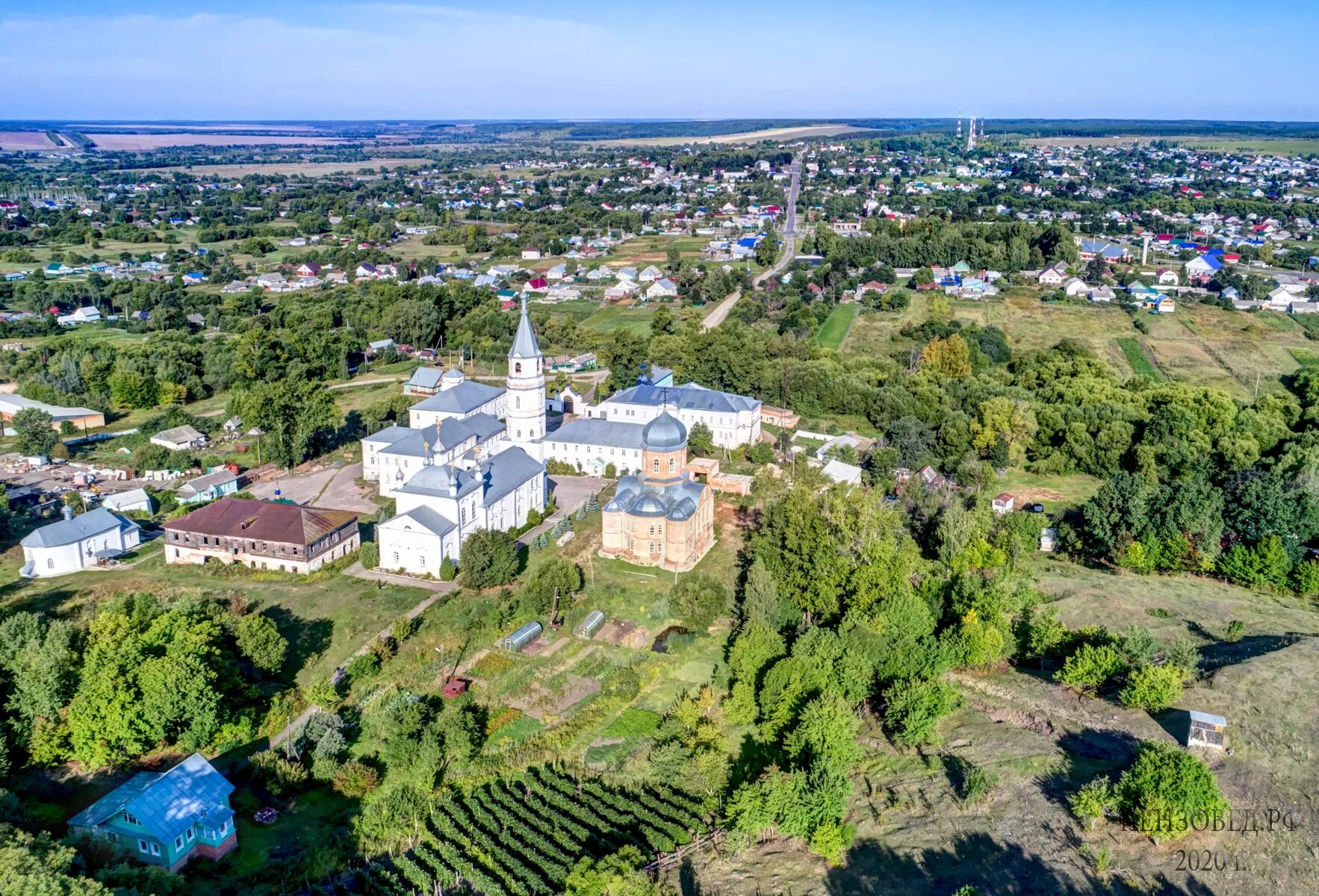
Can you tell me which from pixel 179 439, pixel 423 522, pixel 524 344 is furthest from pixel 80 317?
pixel 423 522

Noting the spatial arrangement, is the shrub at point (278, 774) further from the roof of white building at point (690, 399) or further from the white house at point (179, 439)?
the white house at point (179, 439)

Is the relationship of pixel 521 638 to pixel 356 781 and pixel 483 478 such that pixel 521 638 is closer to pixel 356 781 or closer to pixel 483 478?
pixel 356 781

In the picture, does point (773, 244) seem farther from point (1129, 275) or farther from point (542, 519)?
point (542, 519)

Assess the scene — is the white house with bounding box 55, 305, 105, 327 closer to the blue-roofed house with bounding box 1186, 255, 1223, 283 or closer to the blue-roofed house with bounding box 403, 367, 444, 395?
the blue-roofed house with bounding box 403, 367, 444, 395

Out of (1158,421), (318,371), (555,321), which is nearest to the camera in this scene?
(1158,421)

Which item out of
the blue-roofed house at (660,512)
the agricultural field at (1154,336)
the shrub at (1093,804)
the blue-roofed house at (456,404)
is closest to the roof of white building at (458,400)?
the blue-roofed house at (456,404)

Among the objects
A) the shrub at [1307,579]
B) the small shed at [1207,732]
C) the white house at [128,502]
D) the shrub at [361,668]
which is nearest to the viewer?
the small shed at [1207,732]

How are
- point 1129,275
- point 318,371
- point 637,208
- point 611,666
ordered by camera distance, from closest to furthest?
point 611,666 < point 318,371 < point 1129,275 < point 637,208

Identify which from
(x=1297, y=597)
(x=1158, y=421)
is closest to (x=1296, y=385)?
(x=1158, y=421)
